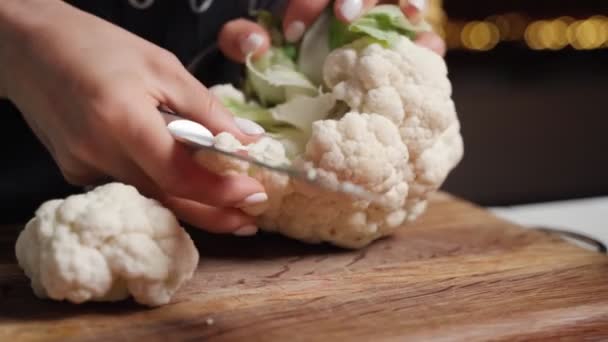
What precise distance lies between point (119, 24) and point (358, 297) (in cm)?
62

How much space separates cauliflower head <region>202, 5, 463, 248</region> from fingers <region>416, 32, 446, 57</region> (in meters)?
0.05

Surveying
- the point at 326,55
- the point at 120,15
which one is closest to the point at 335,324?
the point at 326,55

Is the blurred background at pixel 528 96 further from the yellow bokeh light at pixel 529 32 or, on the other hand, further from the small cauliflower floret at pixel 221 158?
the small cauliflower floret at pixel 221 158

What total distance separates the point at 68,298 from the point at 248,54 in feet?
1.52

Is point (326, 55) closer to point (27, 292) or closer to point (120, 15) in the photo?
point (120, 15)

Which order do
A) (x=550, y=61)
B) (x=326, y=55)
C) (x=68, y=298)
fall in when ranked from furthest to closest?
1. (x=550, y=61)
2. (x=326, y=55)
3. (x=68, y=298)

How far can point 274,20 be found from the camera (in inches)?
43.8

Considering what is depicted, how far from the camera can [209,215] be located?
87 cm

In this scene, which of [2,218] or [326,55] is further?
[2,218]

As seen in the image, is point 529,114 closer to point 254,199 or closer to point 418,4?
point 418,4

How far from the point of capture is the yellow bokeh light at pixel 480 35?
224cm

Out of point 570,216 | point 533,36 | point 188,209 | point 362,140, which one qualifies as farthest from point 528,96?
point 188,209

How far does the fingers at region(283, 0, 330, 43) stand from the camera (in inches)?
40.4

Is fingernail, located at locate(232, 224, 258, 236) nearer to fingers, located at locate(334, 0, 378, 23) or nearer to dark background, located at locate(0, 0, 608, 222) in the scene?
fingers, located at locate(334, 0, 378, 23)
